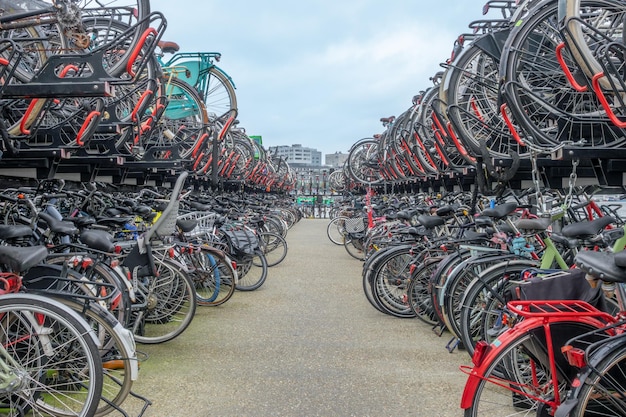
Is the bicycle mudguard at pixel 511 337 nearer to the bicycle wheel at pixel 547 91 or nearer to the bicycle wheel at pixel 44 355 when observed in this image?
the bicycle wheel at pixel 44 355

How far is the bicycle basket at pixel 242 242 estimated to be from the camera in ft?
21.9

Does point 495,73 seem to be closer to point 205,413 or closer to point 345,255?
point 205,413

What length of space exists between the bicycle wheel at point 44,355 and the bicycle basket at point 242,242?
398 centimetres

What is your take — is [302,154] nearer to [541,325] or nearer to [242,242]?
[242,242]

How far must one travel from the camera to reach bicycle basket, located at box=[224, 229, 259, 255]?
6.66 meters

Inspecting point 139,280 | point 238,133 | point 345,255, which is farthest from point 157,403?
point 238,133

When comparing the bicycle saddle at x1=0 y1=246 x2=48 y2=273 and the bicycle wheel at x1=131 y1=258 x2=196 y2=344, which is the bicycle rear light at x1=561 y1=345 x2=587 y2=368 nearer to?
the bicycle saddle at x1=0 y1=246 x2=48 y2=273

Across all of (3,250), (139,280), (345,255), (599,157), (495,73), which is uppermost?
(495,73)

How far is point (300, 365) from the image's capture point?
392 cm

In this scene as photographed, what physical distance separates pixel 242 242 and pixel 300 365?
10.1ft

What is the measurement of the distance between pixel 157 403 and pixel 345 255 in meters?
7.71

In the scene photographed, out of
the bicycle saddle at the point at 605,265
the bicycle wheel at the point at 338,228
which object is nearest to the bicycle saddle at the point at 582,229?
the bicycle saddle at the point at 605,265

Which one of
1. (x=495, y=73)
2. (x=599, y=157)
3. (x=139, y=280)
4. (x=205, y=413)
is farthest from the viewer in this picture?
(x=495, y=73)

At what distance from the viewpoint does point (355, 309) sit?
580 centimetres
